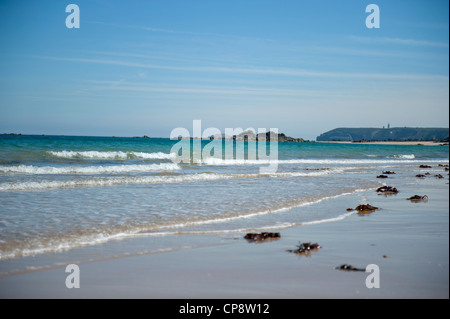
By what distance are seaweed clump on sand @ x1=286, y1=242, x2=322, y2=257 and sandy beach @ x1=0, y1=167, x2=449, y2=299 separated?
4.0 inches

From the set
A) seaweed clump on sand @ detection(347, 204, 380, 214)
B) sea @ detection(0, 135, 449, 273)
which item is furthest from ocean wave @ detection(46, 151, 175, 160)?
seaweed clump on sand @ detection(347, 204, 380, 214)

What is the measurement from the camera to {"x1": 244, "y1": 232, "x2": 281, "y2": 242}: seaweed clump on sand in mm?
6375

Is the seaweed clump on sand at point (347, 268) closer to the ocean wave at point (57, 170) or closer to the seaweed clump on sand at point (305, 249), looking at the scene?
the seaweed clump on sand at point (305, 249)

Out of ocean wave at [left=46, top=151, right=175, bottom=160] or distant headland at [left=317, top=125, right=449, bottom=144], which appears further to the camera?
distant headland at [left=317, top=125, right=449, bottom=144]

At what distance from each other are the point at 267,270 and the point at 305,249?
3.64 feet

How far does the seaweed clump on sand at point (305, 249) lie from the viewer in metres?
5.53

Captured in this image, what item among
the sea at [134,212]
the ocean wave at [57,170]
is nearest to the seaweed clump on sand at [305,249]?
the sea at [134,212]

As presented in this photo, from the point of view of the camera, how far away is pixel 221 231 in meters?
7.03

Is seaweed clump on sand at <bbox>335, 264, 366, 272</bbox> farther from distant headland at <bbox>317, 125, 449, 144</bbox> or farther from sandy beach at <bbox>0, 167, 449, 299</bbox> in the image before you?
distant headland at <bbox>317, 125, 449, 144</bbox>

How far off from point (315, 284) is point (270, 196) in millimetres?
7300

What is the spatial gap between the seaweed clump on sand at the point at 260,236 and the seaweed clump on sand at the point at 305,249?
71cm

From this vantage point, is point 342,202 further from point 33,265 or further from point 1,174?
point 1,174

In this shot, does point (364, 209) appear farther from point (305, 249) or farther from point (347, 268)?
point (347, 268)
